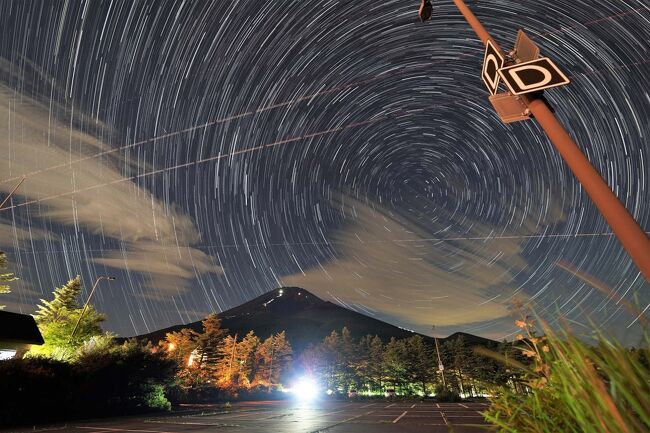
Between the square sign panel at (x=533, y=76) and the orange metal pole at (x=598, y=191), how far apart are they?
0.15 m

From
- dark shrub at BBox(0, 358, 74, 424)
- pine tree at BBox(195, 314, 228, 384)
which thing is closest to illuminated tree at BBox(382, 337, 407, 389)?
pine tree at BBox(195, 314, 228, 384)

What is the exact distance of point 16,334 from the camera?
1140 inches

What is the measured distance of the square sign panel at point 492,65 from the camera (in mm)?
4180

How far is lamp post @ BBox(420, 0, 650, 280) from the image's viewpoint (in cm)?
249

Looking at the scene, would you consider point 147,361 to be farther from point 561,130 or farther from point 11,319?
point 561,130

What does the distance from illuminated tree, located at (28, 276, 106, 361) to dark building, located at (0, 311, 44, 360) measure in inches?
45.3

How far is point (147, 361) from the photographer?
25938 millimetres

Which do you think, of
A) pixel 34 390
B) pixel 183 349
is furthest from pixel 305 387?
pixel 34 390

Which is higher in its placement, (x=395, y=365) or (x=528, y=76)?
(x=528, y=76)

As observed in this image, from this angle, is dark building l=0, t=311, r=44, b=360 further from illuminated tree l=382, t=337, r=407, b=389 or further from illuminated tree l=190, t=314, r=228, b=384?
illuminated tree l=382, t=337, r=407, b=389

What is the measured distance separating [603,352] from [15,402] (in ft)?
77.5

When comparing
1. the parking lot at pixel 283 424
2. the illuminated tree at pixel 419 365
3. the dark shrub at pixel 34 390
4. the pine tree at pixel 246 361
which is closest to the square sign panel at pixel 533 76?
Answer: the parking lot at pixel 283 424

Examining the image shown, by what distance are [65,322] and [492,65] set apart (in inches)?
2126

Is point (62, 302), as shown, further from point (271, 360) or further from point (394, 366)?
point (394, 366)
